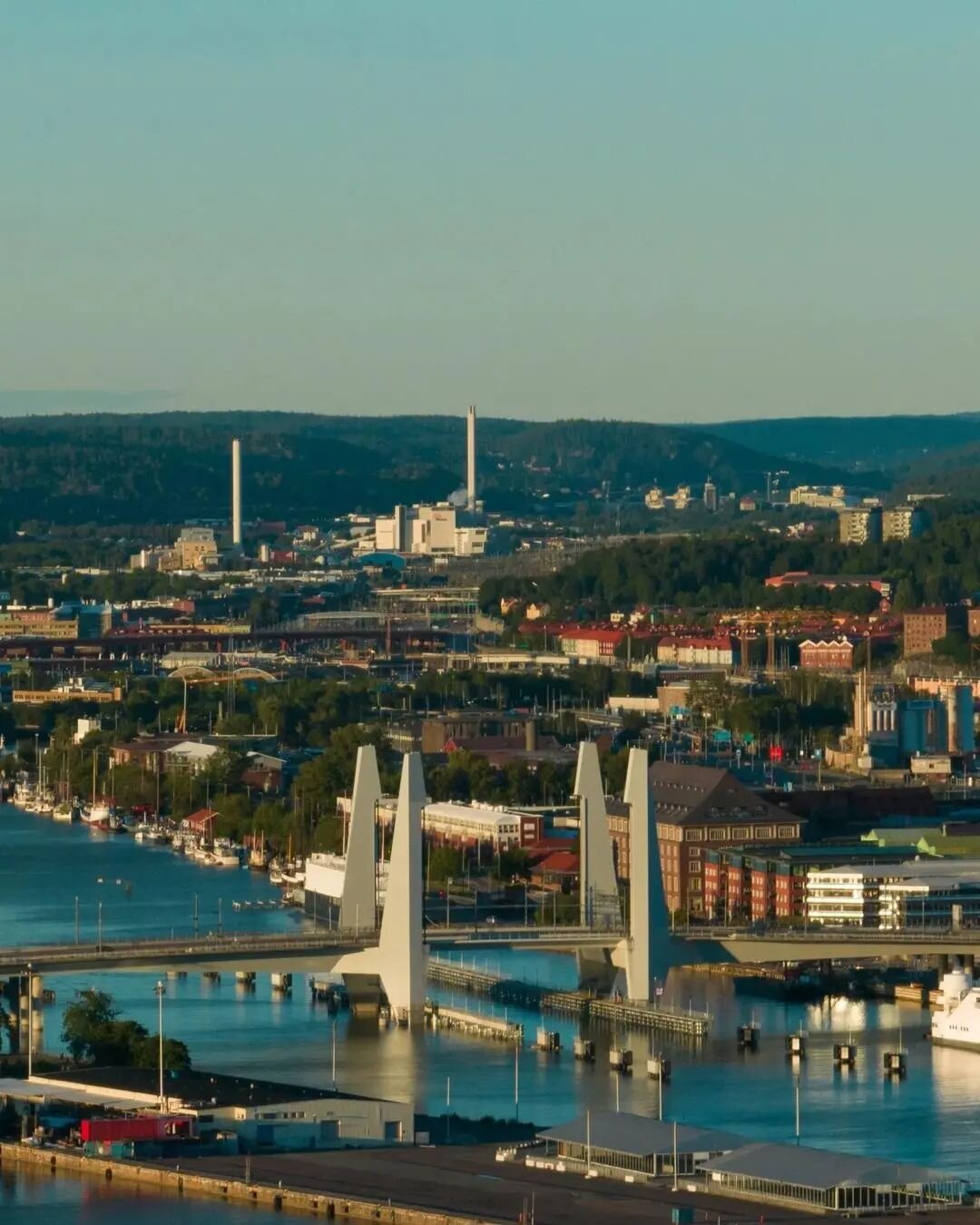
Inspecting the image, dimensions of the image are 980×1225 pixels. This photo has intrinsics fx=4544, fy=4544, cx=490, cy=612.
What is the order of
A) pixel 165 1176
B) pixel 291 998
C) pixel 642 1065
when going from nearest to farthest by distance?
pixel 165 1176 < pixel 642 1065 < pixel 291 998

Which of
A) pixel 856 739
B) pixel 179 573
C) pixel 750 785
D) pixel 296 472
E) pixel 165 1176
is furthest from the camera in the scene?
pixel 296 472

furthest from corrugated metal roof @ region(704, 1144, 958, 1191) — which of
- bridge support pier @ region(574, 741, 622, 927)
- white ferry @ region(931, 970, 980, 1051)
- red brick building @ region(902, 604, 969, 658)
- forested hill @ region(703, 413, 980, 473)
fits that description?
forested hill @ region(703, 413, 980, 473)

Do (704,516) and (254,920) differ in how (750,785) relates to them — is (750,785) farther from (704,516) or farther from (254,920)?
(704,516)

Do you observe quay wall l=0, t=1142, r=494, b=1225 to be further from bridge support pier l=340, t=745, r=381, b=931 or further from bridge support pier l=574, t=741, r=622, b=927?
bridge support pier l=574, t=741, r=622, b=927

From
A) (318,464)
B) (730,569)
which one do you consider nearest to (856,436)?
(318,464)

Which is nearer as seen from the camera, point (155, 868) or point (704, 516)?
point (155, 868)

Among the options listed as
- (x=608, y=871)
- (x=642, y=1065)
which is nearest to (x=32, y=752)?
(x=608, y=871)

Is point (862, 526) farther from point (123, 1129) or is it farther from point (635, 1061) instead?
point (123, 1129)
